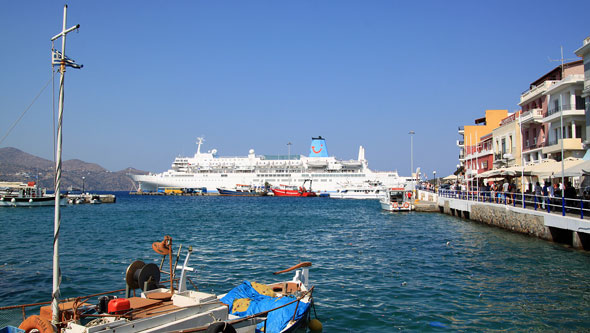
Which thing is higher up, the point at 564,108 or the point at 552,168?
the point at 564,108

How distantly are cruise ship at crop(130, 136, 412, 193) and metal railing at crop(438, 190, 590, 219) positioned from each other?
63018 millimetres

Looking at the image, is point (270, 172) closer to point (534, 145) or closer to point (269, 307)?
point (534, 145)

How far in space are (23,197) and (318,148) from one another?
245 ft

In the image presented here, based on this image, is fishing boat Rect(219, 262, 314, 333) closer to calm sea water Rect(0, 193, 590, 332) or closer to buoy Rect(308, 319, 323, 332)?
buoy Rect(308, 319, 323, 332)

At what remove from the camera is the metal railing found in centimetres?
1796

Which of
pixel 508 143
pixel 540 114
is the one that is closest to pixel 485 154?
pixel 508 143

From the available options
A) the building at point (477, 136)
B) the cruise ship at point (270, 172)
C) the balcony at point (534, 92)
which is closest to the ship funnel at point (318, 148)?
the cruise ship at point (270, 172)

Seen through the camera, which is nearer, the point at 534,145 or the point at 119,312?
the point at 119,312

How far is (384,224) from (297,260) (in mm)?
15984

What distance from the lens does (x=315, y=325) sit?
29.0 ft

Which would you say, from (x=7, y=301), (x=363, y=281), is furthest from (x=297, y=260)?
(x=7, y=301)

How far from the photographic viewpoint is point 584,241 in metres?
16.7

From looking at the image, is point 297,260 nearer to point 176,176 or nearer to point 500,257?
point 500,257

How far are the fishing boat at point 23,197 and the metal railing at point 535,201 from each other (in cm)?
4762
